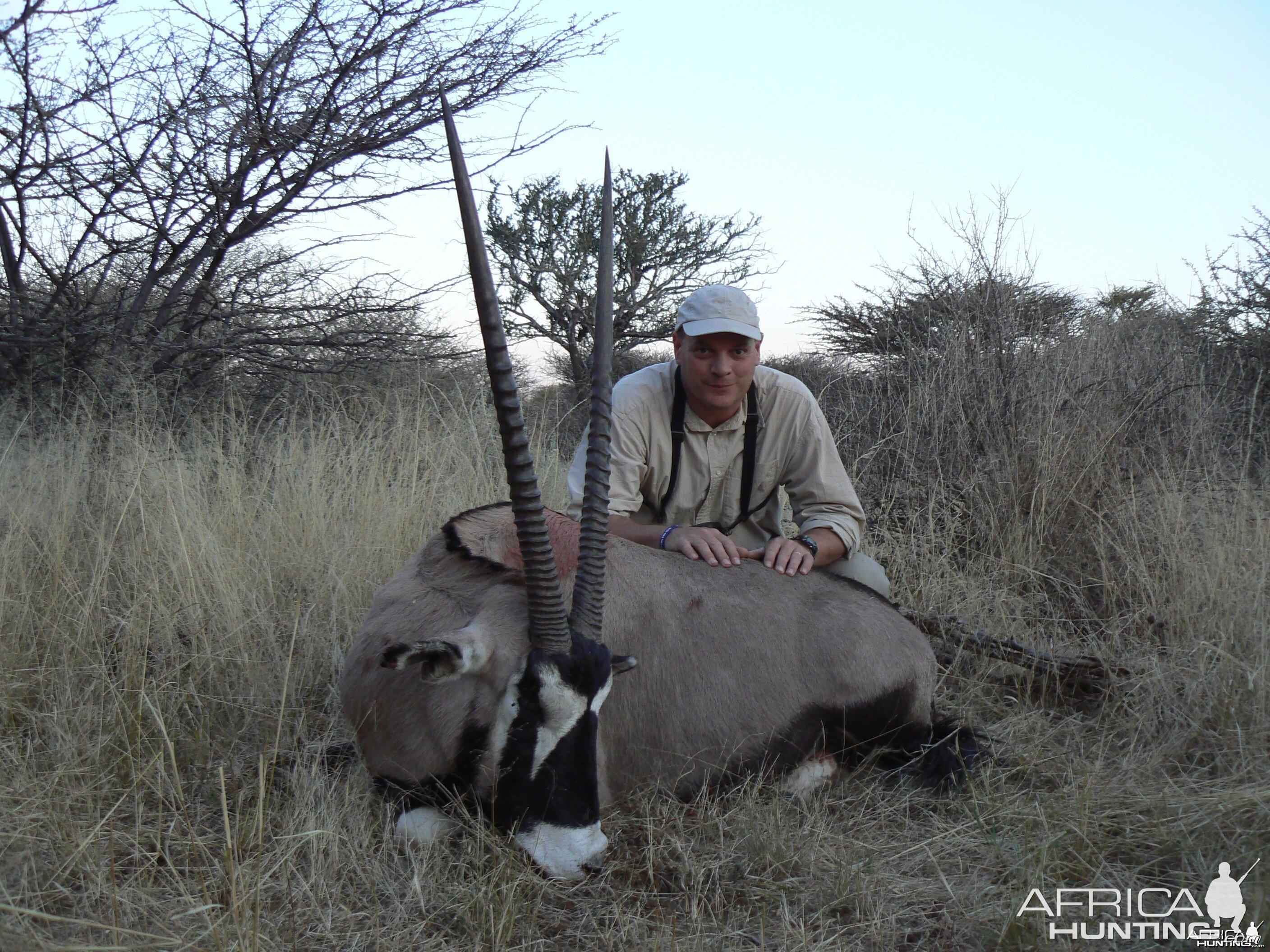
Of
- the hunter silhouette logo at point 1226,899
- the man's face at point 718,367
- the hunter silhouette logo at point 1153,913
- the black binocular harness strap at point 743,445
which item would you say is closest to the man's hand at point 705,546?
the black binocular harness strap at point 743,445

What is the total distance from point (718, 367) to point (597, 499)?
1174mm

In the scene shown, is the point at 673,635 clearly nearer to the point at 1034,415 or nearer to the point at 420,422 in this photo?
the point at 1034,415

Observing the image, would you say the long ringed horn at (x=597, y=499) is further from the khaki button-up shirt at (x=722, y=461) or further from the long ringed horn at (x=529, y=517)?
the khaki button-up shirt at (x=722, y=461)

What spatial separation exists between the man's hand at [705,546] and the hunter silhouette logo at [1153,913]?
140 centimetres

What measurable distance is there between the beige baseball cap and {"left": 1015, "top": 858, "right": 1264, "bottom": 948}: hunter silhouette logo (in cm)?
211

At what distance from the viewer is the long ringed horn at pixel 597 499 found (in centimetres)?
244

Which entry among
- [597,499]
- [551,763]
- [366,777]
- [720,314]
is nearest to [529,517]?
[597,499]

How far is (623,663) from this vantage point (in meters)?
2.46

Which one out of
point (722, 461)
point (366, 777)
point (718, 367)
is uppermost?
point (718, 367)

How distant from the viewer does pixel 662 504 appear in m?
3.83

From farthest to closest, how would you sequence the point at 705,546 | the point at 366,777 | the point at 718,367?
the point at 718,367 → the point at 705,546 → the point at 366,777

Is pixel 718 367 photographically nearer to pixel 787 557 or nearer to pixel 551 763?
pixel 787 557

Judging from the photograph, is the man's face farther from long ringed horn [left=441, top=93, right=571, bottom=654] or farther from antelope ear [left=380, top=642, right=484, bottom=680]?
antelope ear [left=380, top=642, right=484, bottom=680]

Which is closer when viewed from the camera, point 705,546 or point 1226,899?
point 1226,899
